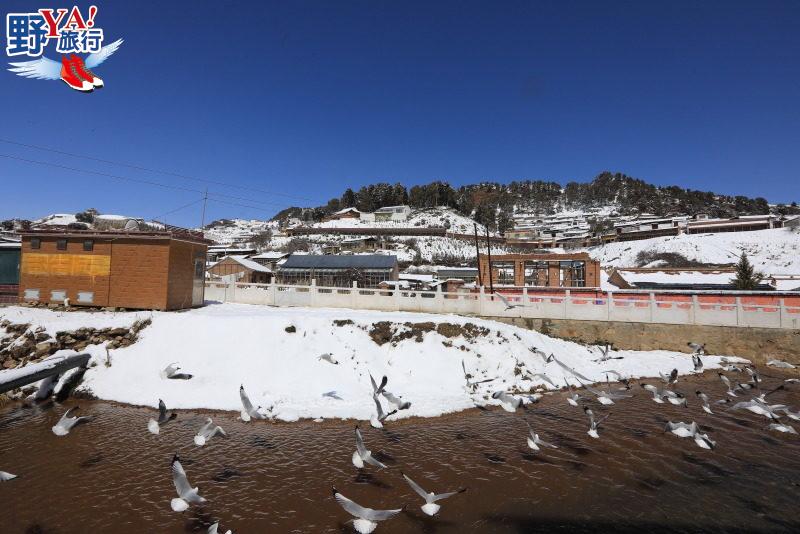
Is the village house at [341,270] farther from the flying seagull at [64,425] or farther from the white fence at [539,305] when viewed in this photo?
the flying seagull at [64,425]

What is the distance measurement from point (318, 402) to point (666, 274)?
123 ft

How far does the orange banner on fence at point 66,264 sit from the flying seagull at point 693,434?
81.0 feet

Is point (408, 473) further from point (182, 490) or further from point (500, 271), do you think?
point (500, 271)

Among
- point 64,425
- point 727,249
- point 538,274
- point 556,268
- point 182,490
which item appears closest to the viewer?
point 182,490

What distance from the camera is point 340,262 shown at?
45625 mm

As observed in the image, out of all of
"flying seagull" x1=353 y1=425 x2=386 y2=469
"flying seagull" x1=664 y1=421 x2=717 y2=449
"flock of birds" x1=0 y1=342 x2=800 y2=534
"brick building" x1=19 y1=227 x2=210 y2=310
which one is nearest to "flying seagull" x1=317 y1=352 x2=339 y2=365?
"flock of birds" x1=0 y1=342 x2=800 y2=534

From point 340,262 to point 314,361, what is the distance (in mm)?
31000

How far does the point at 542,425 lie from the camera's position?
12.5 m

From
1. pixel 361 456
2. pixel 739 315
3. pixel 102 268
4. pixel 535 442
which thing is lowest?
pixel 535 442

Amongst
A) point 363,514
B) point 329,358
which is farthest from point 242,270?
point 363,514

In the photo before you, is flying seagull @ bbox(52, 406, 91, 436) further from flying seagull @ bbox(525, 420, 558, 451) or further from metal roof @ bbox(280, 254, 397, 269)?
metal roof @ bbox(280, 254, 397, 269)

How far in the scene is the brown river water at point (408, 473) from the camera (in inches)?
291

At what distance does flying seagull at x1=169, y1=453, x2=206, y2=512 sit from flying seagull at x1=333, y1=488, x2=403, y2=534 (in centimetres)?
292

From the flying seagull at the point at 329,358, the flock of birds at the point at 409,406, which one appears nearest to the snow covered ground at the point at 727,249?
the flock of birds at the point at 409,406
